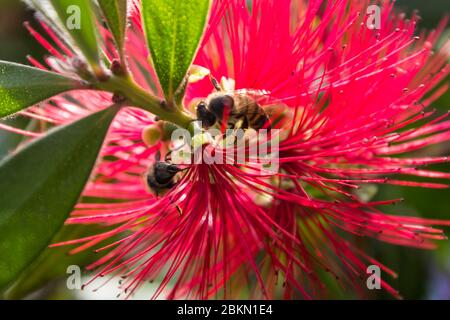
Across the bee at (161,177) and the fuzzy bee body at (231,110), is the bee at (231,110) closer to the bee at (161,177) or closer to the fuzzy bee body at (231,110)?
the fuzzy bee body at (231,110)

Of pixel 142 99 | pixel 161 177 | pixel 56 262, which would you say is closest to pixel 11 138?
pixel 56 262

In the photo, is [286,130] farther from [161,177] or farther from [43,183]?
[43,183]

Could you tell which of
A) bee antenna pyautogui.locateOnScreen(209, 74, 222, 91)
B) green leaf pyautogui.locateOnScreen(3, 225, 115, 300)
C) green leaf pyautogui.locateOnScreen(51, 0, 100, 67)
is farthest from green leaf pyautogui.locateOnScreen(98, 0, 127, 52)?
green leaf pyautogui.locateOnScreen(3, 225, 115, 300)

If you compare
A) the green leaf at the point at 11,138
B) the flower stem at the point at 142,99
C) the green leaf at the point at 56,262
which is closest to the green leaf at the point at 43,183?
the flower stem at the point at 142,99

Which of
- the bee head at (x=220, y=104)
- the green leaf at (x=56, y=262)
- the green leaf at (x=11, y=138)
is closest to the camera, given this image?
the bee head at (x=220, y=104)

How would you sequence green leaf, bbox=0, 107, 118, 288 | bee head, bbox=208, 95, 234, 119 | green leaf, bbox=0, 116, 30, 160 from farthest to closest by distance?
green leaf, bbox=0, 116, 30, 160
bee head, bbox=208, 95, 234, 119
green leaf, bbox=0, 107, 118, 288

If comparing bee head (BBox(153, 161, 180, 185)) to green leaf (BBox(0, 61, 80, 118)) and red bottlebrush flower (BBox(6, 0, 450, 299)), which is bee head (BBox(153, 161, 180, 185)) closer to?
red bottlebrush flower (BBox(6, 0, 450, 299))
